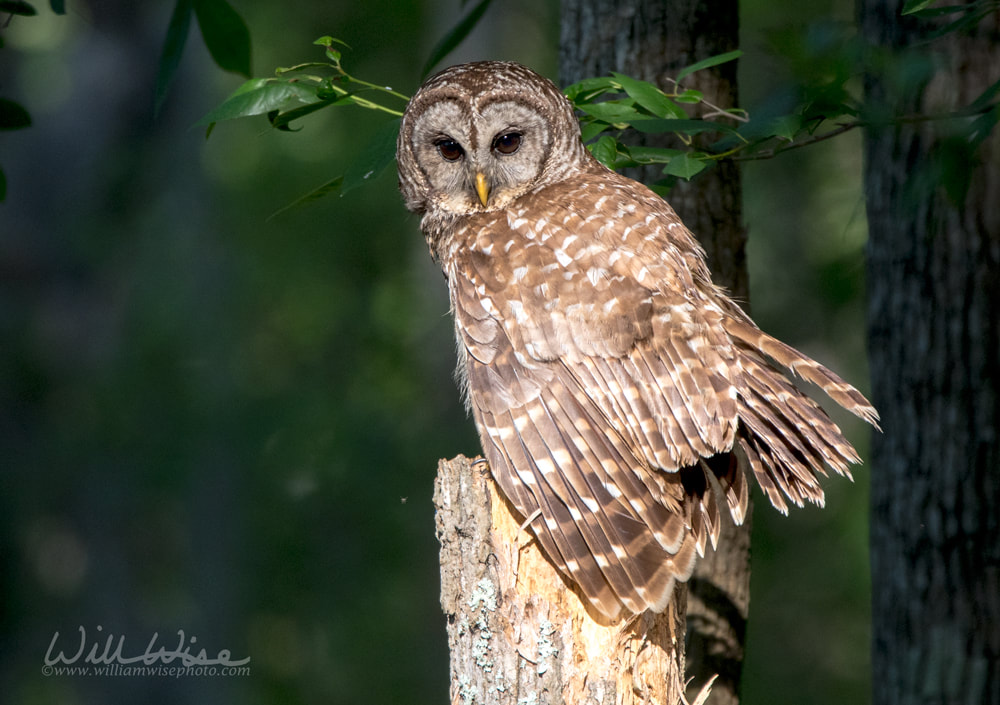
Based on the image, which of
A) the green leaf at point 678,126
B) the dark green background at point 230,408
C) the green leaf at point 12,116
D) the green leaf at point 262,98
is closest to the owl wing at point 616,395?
the green leaf at point 678,126

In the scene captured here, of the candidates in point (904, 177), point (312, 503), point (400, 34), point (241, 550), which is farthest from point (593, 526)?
point (400, 34)

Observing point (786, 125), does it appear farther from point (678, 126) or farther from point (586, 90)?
point (586, 90)

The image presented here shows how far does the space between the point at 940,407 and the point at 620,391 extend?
5.27 feet

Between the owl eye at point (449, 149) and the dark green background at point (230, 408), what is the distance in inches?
246

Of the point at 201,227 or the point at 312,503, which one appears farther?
the point at 312,503

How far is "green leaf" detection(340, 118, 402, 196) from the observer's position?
8.01 feet

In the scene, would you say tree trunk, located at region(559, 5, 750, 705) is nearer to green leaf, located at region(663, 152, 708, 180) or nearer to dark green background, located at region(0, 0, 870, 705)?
green leaf, located at region(663, 152, 708, 180)

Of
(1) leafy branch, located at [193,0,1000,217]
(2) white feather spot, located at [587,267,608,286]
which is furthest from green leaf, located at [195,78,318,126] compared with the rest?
(2) white feather spot, located at [587,267,608,286]

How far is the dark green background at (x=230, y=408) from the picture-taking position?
9.88 metres

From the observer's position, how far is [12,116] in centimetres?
287

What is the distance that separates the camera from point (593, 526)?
230cm

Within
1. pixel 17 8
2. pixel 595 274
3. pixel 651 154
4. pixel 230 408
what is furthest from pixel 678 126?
pixel 230 408

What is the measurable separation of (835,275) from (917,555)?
6.81 ft

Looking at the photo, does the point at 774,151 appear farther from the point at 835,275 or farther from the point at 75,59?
the point at 75,59
